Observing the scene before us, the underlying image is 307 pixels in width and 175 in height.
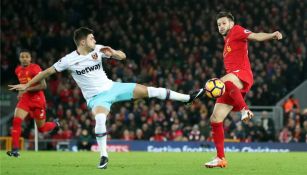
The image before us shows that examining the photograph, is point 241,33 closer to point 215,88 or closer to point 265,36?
point 265,36

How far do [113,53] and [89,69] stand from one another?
571mm

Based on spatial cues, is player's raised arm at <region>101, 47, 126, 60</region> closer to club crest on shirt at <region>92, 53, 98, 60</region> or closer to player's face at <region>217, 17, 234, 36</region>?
club crest on shirt at <region>92, 53, 98, 60</region>

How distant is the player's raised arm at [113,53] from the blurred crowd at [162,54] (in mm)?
12563

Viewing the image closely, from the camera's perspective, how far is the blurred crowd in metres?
25.7

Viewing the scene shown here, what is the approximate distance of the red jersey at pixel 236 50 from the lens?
12.6 m

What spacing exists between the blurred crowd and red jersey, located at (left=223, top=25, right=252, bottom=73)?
12.5 meters

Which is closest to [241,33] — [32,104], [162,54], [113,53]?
[113,53]

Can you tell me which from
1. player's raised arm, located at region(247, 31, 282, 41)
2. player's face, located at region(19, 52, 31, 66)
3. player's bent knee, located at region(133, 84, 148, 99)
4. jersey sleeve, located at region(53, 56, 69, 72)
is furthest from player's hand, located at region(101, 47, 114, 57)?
player's face, located at region(19, 52, 31, 66)

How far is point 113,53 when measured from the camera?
12.2 meters

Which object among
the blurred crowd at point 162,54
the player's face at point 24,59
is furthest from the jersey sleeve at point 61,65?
the blurred crowd at point 162,54

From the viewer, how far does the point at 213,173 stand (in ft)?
36.1

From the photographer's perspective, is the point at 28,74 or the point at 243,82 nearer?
the point at 243,82

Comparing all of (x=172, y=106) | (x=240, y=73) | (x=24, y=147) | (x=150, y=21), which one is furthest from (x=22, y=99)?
(x=150, y=21)

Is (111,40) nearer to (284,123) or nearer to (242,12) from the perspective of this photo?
(242,12)
